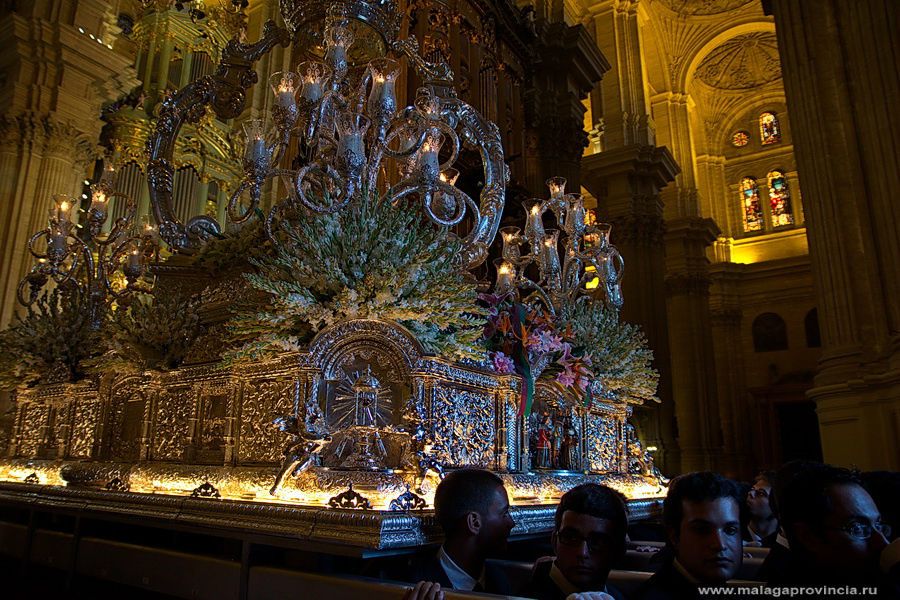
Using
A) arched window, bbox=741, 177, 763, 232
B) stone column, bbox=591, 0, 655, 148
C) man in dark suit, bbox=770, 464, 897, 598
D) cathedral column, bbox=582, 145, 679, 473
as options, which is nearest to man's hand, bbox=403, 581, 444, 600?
man in dark suit, bbox=770, 464, 897, 598

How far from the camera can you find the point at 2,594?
3.96 metres

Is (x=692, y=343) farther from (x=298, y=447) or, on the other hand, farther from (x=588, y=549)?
(x=588, y=549)

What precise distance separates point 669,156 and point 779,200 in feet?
37.5

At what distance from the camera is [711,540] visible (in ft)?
6.34

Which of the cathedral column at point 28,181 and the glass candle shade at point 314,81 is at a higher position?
the cathedral column at point 28,181

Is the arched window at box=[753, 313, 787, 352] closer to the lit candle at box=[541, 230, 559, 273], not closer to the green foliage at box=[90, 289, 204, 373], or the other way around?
the lit candle at box=[541, 230, 559, 273]

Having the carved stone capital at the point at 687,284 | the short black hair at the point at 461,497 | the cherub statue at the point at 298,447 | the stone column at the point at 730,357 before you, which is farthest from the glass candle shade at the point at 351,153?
the stone column at the point at 730,357

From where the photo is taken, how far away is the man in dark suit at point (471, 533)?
2.48 metres

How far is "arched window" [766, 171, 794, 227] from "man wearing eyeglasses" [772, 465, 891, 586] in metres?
28.1

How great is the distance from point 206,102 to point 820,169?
7.11m

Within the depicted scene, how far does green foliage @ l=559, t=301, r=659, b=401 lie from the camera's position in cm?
537

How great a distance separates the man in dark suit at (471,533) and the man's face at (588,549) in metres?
0.40

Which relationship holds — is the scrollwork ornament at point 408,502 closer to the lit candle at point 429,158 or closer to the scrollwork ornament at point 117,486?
the lit candle at point 429,158

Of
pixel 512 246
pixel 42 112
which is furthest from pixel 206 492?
pixel 42 112
